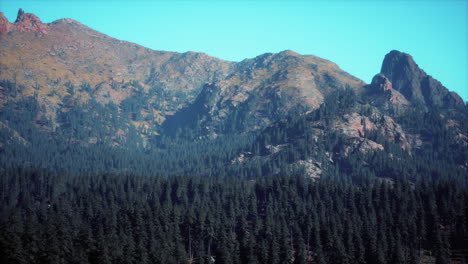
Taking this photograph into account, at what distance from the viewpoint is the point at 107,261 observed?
Result: 95.6 m

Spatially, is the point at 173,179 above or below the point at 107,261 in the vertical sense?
above

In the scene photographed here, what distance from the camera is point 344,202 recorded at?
164750 mm

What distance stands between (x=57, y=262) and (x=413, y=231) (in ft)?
324

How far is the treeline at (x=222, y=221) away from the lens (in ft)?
348

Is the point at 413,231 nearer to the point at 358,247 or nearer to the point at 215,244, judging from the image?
the point at 358,247

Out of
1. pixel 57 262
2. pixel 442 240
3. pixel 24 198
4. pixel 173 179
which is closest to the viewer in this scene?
pixel 57 262

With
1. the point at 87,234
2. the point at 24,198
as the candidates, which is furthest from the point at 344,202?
the point at 24,198

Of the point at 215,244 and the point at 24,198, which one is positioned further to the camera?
the point at 24,198

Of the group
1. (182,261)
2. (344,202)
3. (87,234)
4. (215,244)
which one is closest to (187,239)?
(215,244)

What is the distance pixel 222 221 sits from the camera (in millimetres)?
144000

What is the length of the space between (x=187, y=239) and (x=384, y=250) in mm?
57643

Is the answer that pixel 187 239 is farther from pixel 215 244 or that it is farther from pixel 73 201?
pixel 73 201

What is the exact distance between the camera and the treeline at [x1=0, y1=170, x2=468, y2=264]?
105938mm

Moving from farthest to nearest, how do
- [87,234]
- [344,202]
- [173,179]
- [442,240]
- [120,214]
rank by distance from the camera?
[173,179] < [344,202] < [120,214] < [442,240] < [87,234]
